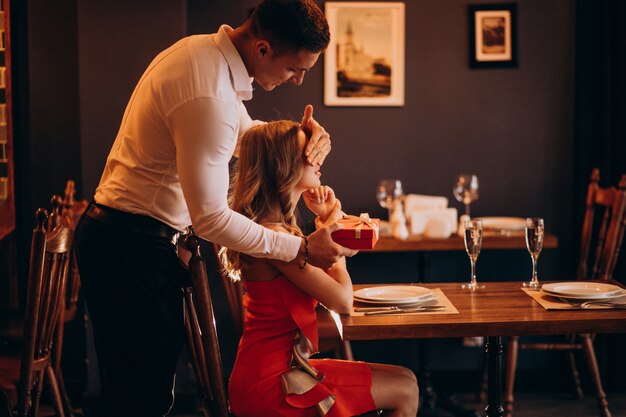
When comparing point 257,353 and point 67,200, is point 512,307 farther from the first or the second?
point 67,200

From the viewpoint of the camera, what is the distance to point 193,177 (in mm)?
2080

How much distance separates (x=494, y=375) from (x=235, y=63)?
1.20m

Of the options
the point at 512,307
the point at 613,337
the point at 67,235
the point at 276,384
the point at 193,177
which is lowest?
the point at 613,337

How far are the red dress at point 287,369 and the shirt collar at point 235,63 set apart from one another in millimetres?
533

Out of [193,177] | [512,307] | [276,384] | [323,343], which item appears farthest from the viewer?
[323,343]

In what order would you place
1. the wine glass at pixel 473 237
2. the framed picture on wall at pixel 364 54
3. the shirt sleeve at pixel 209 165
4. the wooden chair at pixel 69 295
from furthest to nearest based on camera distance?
1. the framed picture on wall at pixel 364 54
2. the wooden chair at pixel 69 295
3. the wine glass at pixel 473 237
4. the shirt sleeve at pixel 209 165

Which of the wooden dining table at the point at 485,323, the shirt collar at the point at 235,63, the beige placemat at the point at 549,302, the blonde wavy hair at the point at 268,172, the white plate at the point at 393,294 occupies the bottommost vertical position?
the wooden dining table at the point at 485,323

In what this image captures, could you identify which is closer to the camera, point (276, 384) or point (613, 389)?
point (276, 384)

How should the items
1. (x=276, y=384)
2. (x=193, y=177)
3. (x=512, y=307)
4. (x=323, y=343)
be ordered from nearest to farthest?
1. (x=193, y=177)
2. (x=276, y=384)
3. (x=512, y=307)
4. (x=323, y=343)

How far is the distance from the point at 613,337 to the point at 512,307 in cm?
217

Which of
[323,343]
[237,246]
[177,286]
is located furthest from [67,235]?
[323,343]

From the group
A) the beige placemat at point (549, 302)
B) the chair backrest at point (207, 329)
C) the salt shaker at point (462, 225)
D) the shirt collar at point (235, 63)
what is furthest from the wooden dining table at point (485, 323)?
the salt shaker at point (462, 225)

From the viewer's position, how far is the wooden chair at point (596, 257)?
385cm

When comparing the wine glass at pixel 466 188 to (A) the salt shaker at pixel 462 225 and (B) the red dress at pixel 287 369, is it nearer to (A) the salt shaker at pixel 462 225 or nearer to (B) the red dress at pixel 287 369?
(A) the salt shaker at pixel 462 225
